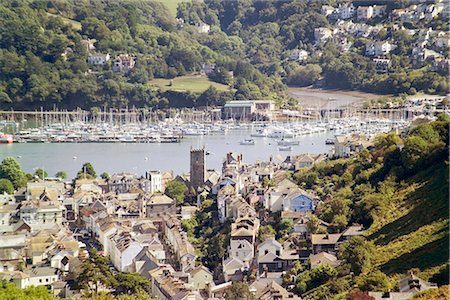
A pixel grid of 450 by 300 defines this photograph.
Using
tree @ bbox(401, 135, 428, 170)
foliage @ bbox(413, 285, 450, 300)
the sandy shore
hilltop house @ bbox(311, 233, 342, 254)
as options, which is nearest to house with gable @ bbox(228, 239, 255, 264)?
hilltop house @ bbox(311, 233, 342, 254)

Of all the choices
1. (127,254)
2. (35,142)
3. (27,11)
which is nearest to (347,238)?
(127,254)

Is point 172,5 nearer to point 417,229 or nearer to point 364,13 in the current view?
point 364,13

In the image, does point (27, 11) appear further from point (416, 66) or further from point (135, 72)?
point (416, 66)

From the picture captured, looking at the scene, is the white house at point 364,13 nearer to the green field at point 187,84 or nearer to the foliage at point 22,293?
the green field at point 187,84

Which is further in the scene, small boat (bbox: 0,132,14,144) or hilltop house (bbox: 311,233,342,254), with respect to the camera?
small boat (bbox: 0,132,14,144)

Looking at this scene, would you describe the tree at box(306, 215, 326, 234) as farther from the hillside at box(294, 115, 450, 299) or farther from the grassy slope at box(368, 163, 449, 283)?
the grassy slope at box(368, 163, 449, 283)

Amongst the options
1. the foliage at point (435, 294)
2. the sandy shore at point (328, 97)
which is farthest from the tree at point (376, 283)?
the sandy shore at point (328, 97)

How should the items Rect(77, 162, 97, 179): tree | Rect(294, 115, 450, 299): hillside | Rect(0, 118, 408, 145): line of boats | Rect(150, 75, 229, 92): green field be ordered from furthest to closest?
Rect(150, 75, 229, 92): green field → Rect(0, 118, 408, 145): line of boats → Rect(77, 162, 97, 179): tree → Rect(294, 115, 450, 299): hillside
